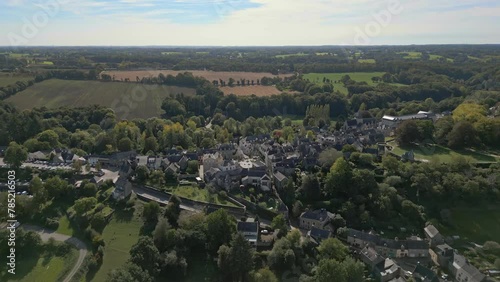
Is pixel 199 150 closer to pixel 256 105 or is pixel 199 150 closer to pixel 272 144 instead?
pixel 272 144

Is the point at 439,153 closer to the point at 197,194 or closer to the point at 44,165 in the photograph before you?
the point at 197,194

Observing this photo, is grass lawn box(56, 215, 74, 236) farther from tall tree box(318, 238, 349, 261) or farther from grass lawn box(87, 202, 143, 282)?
tall tree box(318, 238, 349, 261)

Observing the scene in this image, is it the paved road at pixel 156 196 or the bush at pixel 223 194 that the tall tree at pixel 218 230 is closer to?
the paved road at pixel 156 196

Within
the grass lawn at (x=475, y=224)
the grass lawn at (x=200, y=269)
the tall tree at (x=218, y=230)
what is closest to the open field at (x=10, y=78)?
the tall tree at (x=218, y=230)

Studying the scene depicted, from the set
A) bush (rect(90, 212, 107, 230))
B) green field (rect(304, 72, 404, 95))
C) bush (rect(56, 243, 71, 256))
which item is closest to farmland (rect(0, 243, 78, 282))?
bush (rect(56, 243, 71, 256))

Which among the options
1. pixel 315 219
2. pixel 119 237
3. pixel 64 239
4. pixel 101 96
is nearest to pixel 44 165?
pixel 64 239

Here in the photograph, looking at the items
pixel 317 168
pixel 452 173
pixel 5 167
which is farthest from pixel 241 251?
pixel 5 167
